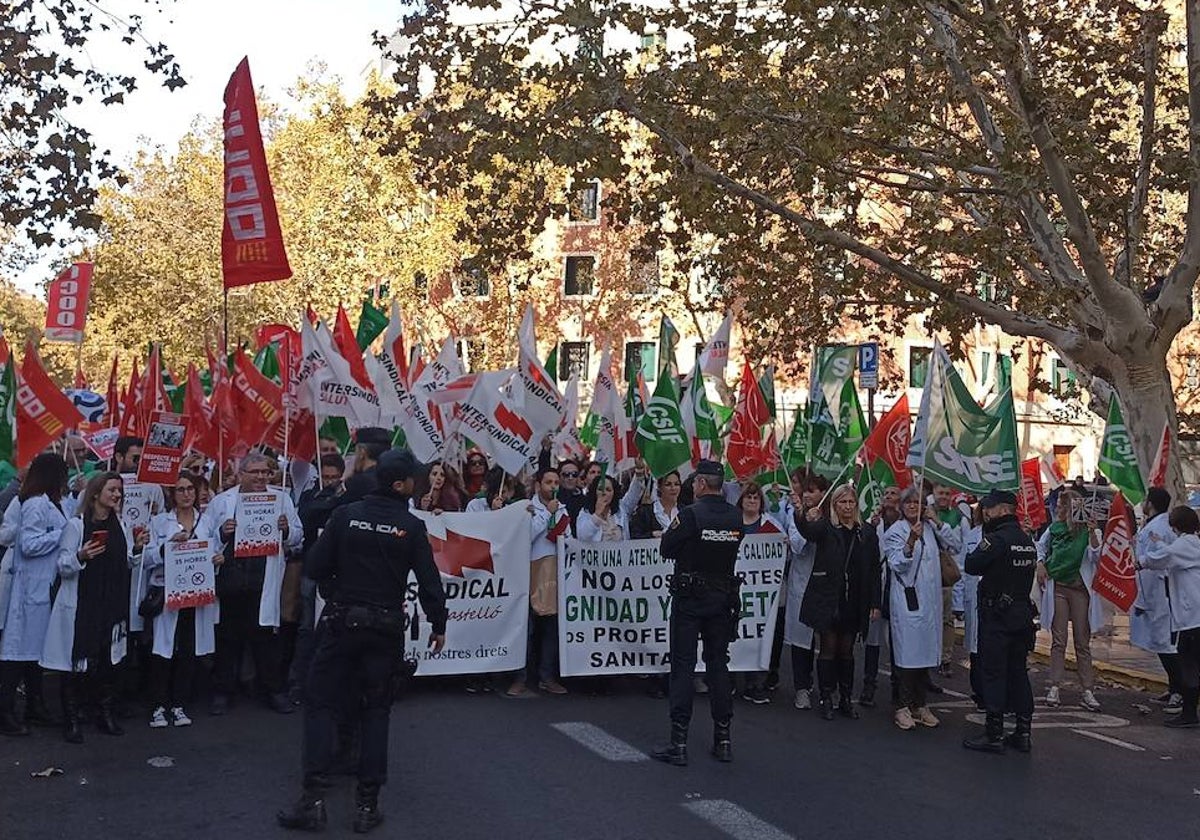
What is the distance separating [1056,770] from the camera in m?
8.43

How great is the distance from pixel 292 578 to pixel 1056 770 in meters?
5.22

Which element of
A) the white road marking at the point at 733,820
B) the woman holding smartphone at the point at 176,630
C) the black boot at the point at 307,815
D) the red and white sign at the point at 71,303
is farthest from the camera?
the red and white sign at the point at 71,303

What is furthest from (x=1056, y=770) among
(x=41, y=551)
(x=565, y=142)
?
(x=565, y=142)

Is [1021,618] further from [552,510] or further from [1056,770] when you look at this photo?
[552,510]

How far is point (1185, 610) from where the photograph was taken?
1034cm

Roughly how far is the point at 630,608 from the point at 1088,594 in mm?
3725

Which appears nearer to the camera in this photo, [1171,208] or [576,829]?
[576,829]

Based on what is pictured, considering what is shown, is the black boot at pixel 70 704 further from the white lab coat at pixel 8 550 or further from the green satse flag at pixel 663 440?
the green satse flag at pixel 663 440

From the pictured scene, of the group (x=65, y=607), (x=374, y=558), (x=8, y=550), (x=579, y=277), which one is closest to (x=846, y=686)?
(x=374, y=558)

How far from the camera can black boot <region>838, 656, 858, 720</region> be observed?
9883 millimetres

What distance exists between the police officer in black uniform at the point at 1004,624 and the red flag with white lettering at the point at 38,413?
23.6 ft

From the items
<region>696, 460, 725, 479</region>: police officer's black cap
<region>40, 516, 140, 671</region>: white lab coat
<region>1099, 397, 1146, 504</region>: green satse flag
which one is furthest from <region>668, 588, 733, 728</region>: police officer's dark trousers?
<region>1099, 397, 1146, 504</region>: green satse flag

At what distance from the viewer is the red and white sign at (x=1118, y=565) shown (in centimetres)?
1054

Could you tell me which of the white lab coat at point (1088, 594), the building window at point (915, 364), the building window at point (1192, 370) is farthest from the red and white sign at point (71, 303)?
the building window at point (915, 364)
